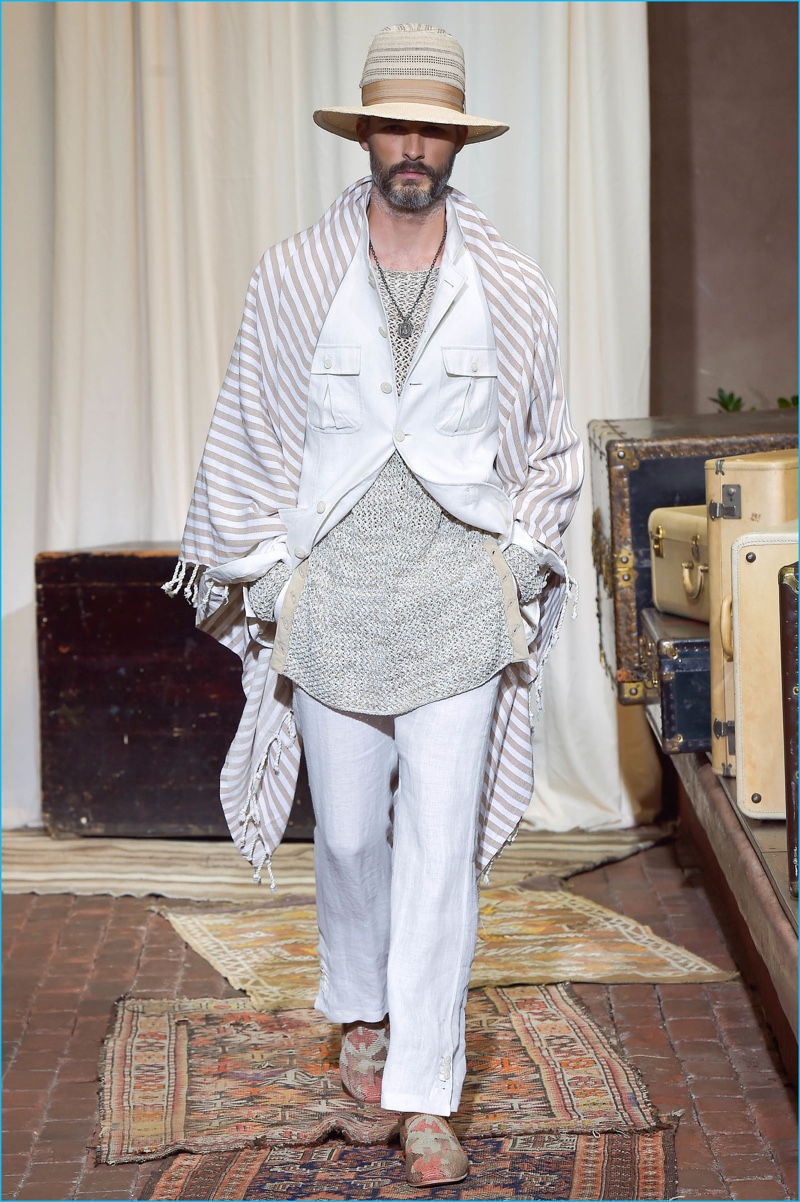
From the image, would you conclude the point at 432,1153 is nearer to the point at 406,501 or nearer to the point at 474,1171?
the point at 474,1171

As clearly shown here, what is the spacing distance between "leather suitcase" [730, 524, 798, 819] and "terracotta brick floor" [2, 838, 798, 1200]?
2.02 feet

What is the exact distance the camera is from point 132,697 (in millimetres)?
5324

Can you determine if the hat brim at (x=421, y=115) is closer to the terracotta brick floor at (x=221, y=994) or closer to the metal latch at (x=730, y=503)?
the metal latch at (x=730, y=503)

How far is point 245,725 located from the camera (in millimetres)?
3199

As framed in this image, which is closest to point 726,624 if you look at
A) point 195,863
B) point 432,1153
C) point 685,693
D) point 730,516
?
point 730,516

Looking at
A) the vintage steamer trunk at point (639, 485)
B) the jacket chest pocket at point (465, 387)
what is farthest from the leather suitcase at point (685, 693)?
the jacket chest pocket at point (465, 387)

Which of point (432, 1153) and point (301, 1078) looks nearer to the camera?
point (432, 1153)

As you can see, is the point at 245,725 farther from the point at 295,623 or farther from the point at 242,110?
the point at 242,110

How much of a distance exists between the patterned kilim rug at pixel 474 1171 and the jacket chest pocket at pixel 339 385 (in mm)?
1407

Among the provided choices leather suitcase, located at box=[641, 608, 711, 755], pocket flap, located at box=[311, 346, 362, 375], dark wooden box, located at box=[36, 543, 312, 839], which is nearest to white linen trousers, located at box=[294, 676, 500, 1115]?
pocket flap, located at box=[311, 346, 362, 375]

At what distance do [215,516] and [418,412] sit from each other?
462 mm

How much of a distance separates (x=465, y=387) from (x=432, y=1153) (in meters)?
1.41

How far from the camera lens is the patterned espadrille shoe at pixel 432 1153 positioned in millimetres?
2811

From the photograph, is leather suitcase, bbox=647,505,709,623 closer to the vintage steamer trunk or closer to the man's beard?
the vintage steamer trunk
